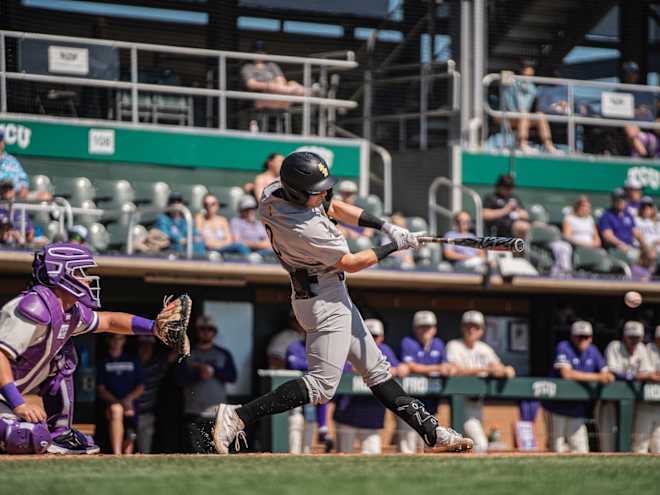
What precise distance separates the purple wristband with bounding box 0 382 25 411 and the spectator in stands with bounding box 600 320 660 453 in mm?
6933

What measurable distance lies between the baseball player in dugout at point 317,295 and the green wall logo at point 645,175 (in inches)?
363

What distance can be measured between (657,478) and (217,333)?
7367 millimetres

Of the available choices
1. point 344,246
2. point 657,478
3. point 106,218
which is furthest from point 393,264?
point 657,478

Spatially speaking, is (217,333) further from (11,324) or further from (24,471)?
(24,471)

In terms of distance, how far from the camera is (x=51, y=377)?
24.7ft

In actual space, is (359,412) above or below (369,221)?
below

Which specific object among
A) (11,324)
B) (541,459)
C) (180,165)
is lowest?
(541,459)

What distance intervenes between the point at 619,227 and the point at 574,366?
8.37ft

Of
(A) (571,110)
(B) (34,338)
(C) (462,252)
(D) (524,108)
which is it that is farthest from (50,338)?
→ (A) (571,110)

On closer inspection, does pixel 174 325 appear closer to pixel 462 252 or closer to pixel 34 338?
pixel 34 338

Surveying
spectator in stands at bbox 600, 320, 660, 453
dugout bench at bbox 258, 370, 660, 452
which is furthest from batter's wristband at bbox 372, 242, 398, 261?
spectator in stands at bbox 600, 320, 660, 453

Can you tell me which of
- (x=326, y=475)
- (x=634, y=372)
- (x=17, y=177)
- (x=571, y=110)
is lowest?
(x=634, y=372)

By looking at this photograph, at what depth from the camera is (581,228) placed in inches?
569

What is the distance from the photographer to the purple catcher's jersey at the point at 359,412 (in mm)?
11695
